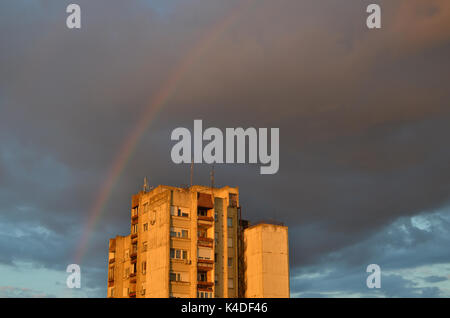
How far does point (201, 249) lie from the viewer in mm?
110500

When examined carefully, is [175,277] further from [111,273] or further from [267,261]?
[111,273]

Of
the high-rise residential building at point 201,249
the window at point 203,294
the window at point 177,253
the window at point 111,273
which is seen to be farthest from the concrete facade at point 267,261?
the window at point 111,273

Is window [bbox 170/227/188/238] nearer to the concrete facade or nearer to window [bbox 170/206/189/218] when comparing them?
window [bbox 170/206/189/218]

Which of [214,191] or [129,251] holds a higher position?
[214,191]

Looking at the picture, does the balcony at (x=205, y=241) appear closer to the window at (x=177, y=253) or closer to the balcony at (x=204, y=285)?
the window at (x=177, y=253)

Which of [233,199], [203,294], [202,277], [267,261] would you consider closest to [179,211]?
[202,277]

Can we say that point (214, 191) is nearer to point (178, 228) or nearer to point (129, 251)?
point (178, 228)

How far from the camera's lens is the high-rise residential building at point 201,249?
10788 centimetres

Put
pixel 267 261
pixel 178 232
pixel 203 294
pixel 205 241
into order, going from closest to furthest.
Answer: pixel 203 294 < pixel 178 232 < pixel 205 241 < pixel 267 261
